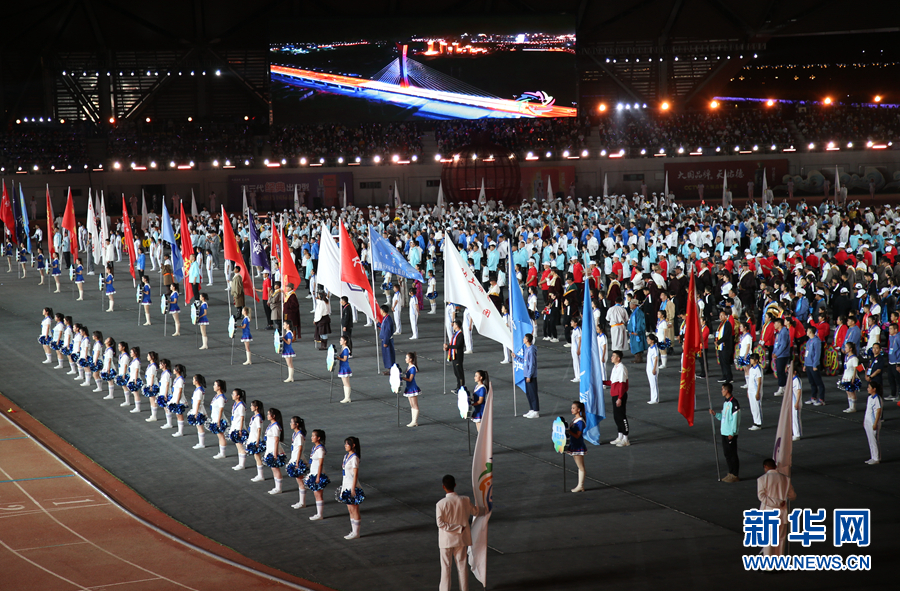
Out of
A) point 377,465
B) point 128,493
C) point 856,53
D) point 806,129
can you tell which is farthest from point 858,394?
point 856,53

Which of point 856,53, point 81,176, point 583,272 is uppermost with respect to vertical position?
point 856,53

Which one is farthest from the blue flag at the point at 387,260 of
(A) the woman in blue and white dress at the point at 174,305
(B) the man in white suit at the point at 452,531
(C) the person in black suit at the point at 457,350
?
(B) the man in white suit at the point at 452,531

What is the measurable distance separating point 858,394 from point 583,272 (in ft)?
30.0

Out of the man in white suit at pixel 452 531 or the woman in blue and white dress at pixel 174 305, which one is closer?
the man in white suit at pixel 452 531

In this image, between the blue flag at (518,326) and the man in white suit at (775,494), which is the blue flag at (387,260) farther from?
the man in white suit at (775,494)

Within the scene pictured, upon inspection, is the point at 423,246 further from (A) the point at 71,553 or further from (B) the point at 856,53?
(B) the point at 856,53

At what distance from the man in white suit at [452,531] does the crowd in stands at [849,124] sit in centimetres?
5325

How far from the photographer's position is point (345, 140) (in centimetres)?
6075

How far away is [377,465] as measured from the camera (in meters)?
14.8

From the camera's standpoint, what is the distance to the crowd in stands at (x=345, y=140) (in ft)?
194

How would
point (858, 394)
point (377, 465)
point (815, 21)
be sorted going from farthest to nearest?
point (815, 21) < point (858, 394) < point (377, 465)

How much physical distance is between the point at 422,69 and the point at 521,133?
23.7ft

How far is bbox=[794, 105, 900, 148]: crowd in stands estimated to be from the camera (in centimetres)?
5806

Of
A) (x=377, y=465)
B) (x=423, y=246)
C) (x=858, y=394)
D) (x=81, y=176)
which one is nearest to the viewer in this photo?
(x=377, y=465)
